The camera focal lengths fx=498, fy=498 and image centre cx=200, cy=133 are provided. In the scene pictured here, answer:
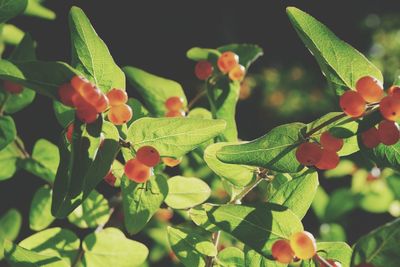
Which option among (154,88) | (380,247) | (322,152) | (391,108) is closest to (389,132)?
(391,108)

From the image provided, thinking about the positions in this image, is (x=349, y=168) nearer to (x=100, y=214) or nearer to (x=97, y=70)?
(x=100, y=214)

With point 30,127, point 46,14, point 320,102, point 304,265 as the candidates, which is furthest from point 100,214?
point 320,102

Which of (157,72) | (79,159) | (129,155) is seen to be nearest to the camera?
(79,159)

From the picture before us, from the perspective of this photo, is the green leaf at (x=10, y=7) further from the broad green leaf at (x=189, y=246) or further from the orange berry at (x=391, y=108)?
the orange berry at (x=391, y=108)

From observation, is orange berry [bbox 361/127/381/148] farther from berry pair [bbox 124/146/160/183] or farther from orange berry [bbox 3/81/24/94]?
orange berry [bbox 3/81/24/94]

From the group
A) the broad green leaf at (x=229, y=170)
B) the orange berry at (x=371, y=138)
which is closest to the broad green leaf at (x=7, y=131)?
the broad green leaf at (x=229, y=170)

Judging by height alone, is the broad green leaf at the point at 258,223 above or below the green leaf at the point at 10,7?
below

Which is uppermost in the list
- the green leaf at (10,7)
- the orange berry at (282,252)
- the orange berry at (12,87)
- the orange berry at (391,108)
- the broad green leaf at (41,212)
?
the green leaf at (10,7)

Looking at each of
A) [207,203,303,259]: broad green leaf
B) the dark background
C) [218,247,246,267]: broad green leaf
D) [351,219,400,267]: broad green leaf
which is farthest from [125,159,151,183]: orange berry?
the dark background
